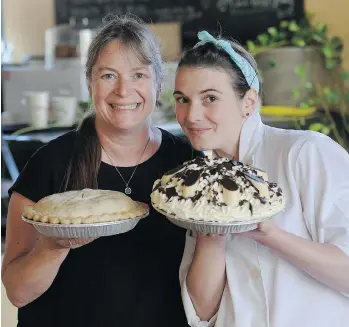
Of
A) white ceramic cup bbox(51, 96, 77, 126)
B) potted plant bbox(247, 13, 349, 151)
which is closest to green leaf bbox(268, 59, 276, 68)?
potted plant bbox(247, 13, 349, 151)

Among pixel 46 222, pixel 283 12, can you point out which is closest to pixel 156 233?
pixel 46 222

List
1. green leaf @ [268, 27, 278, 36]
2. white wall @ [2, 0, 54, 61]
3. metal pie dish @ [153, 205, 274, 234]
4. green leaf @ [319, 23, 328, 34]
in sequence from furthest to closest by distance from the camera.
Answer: white wall @ [2, 0, 54, 61] → green leaf @ [268, 27, 278, 36] → green leaf @ [319, 23, 328, 34] → metal pie dish @ [153, 205, 274, 234]

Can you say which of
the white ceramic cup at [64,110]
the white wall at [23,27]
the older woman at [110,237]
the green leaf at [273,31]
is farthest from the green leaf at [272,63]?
the older woman at [110,237]

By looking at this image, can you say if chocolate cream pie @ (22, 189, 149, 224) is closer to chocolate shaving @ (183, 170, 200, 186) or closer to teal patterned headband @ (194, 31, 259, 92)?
chocolate shaving @ (183, 170, 200, 186)

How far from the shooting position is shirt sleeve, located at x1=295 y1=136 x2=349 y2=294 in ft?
3.87

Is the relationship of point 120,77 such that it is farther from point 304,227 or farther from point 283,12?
point 283,12

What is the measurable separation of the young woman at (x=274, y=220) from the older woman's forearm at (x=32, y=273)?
11.7 inches

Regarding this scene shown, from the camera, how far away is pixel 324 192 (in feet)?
3.87

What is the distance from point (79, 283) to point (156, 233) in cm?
22

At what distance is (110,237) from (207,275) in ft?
0.90

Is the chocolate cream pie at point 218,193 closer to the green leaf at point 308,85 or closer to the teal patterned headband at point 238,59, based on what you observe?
the teal patterned headband at point 238,59

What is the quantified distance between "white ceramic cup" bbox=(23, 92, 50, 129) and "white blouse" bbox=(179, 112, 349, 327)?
59.5 inches

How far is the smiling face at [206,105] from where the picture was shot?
121 cm

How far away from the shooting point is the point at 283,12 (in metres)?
3.24
